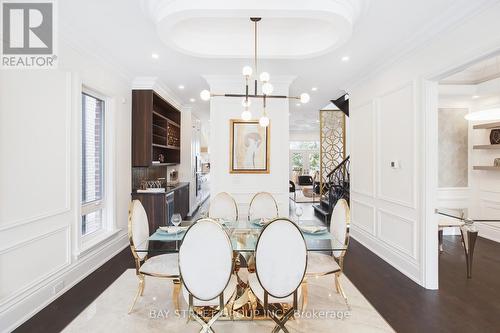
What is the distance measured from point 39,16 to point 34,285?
2.54 metres

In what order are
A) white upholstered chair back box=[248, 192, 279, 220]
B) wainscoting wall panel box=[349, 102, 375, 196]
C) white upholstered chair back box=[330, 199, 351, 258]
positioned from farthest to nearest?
wainscoting wall panel box=[349, 102, 375, 196]
white upholstered chair back box=[248, 192, 279, 220]
white upholstered chair back box=[330, 199, 351, 258]

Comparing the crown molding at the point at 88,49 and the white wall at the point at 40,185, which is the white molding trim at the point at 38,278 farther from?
the crown molding at the point at 88,49

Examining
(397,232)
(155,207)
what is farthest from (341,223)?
(155,207)

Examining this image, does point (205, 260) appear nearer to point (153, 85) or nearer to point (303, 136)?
point (153, 85)

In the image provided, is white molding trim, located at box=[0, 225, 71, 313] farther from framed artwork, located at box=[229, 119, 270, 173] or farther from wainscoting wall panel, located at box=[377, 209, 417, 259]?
wainscoting wall panel, located at box=[377, 209, 417, 259]

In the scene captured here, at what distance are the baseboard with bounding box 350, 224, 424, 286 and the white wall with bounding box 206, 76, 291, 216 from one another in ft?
4.47

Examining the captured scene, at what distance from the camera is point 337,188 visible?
5879mm

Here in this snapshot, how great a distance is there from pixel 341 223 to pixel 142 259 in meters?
2.04

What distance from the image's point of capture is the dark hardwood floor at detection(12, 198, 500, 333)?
84.4 inches

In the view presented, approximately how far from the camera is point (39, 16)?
2.33m

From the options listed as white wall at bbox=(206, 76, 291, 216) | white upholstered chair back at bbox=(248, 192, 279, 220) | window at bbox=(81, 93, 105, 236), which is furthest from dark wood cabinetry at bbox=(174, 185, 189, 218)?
white upholstered chair back at bbox=(248, 192, 279, 220)

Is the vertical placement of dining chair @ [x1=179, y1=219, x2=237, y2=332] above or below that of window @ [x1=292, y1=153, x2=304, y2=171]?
below

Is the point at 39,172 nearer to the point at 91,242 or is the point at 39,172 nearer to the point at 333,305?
the point at 91,242

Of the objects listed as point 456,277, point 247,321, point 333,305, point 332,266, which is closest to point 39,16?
point 247,321
